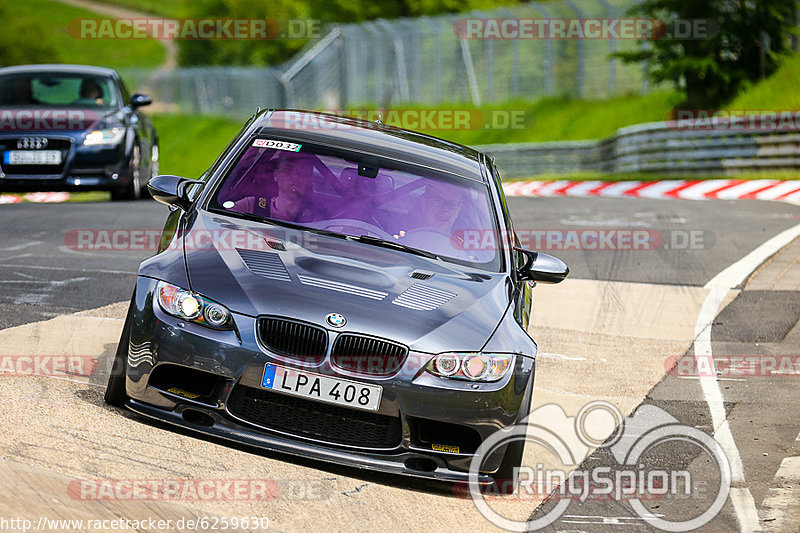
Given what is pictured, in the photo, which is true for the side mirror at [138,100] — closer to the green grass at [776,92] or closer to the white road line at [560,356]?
the white road line at [560,356]

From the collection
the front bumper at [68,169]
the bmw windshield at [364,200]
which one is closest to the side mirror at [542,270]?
the bmw windshield at [364,200]

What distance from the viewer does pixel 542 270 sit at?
21.3 feet

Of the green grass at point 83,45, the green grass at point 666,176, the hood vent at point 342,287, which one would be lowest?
the green grass at point 83,45

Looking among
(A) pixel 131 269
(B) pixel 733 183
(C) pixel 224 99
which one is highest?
(A) pixel 131 269

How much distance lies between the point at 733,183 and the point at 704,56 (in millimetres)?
8035

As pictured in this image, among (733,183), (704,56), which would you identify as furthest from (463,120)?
(733,183)

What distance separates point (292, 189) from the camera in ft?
21.7

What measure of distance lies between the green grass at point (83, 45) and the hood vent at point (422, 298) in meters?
120

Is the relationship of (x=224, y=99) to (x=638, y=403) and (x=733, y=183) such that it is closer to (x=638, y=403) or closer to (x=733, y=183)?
(x=733, y=183)

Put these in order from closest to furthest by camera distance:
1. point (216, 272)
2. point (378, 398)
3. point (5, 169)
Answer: point (378, 398) < point (216, 272) < point (5, 169)

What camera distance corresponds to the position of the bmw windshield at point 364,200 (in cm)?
641

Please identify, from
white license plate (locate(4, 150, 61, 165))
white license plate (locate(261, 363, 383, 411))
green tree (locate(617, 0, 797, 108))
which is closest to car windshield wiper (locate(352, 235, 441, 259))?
white license plate (locate(261, 363, 383, 411))

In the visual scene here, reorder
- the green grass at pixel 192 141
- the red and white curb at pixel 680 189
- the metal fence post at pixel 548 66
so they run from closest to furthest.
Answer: the red and white curb at pixel 680 189
the metal fence post at pixel 548 66
the green grass at pixel 192 141

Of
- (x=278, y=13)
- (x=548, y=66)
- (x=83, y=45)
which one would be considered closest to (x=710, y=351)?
(x=548, y=66)
